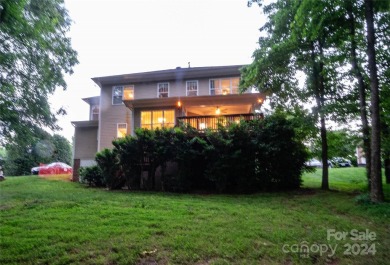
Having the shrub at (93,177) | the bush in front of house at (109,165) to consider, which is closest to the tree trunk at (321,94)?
the bush in front of house at (109,165)

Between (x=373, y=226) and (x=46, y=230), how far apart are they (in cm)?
696

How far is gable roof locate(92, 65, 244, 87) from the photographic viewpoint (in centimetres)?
1744

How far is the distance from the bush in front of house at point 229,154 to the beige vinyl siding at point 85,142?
8.22 metres

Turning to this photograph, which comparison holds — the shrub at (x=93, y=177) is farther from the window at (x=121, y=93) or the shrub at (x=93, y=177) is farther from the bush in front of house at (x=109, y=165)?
the window at (x=121, y=93)

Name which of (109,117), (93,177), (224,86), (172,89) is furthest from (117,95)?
(224,86)

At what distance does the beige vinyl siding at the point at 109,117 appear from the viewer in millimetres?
18422

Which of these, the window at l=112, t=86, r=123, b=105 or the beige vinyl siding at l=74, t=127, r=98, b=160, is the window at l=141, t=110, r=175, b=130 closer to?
the window at l=112, t=86, r=123, b=105

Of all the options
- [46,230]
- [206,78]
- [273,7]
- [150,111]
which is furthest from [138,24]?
[46,230]

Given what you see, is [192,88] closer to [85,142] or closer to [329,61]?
[85,142]

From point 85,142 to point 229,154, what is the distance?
13.2 m

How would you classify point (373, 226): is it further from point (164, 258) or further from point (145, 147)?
point (145, 147)

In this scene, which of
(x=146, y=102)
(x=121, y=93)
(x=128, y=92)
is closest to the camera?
(x=146, y=102)

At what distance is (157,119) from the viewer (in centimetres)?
1592

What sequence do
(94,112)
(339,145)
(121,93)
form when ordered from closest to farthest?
1. (339,145)
2. (121,93)
3. (94,112)
